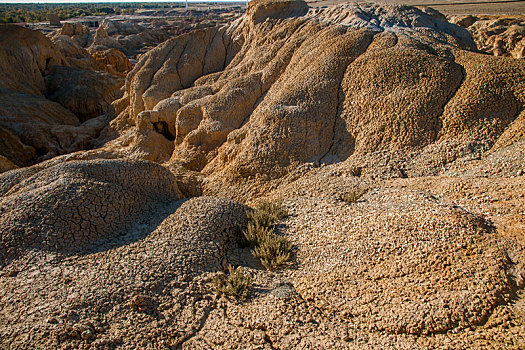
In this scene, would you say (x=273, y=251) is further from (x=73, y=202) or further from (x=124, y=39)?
(x=124, y=39)

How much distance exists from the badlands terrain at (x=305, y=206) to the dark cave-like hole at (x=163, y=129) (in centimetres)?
7

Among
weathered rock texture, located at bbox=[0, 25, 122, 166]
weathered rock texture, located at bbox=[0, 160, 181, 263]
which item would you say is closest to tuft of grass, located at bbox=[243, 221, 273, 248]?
weathered rock texture, located at bbox=[0, 160, 181, 263]

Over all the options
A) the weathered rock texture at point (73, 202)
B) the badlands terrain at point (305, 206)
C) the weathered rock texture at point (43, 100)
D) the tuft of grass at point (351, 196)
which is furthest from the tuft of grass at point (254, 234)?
the weathered rock texture at point (43, 100)

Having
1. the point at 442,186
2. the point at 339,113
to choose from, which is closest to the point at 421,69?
the point at 339,113

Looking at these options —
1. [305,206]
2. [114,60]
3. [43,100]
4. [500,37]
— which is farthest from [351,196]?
[114,60]

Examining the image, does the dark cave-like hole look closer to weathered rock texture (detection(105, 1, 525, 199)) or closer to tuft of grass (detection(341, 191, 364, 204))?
weathered rock texture (detection(105, 1, 525, 199))

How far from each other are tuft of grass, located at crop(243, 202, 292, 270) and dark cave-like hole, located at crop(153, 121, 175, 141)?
6.14 m

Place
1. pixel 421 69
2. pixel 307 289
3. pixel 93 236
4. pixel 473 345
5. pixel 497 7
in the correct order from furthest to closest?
1. pixel 497 7
2. pixel 421 69
3. pixel 93 236
4. pixel 307 289
5. pixel 473 345

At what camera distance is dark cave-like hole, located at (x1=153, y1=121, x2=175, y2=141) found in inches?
429

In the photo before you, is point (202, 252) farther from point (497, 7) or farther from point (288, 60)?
point (497, 7)

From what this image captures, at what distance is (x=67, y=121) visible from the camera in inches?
589

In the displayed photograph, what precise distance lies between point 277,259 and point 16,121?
1258 centimetres

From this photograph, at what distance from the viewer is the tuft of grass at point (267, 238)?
187 inches

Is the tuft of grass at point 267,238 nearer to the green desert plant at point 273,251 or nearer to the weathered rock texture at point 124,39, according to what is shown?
the green desert plant at point 273,251
